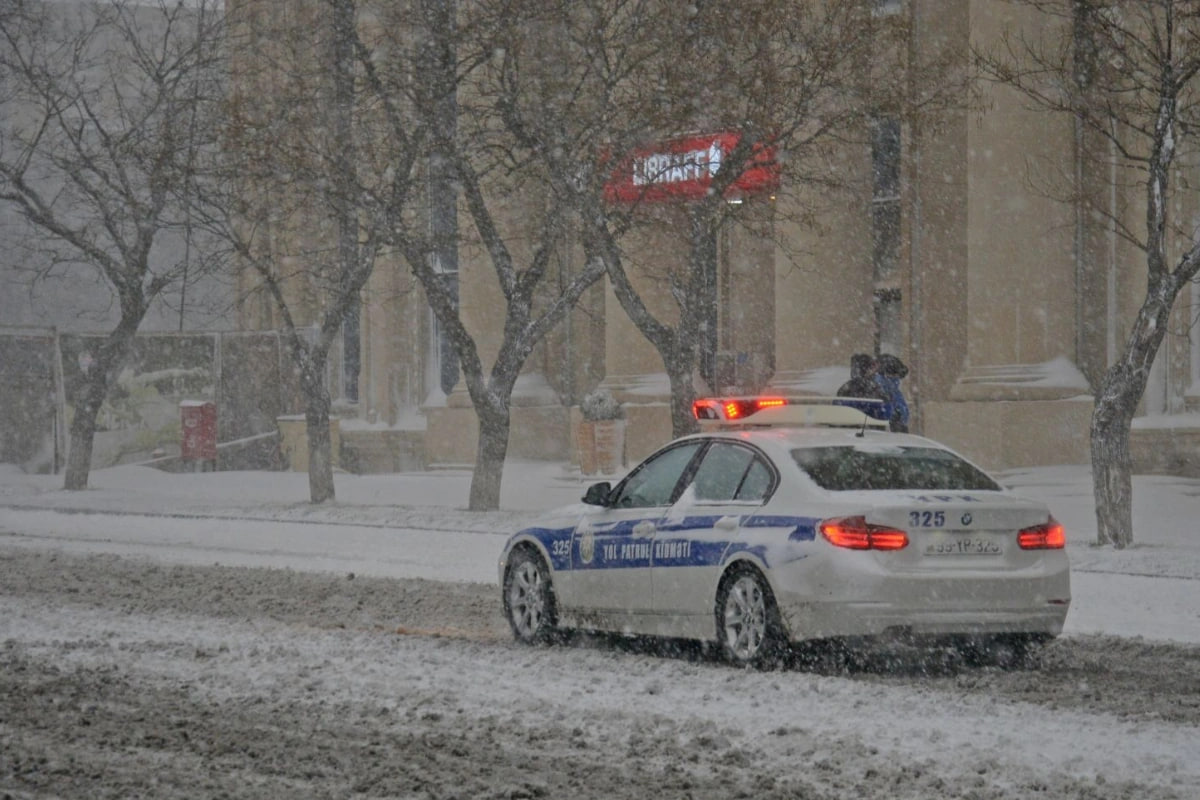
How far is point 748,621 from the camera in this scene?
391 inches

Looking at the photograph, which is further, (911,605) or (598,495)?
(598,495)

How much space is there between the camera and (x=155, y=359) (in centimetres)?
4031

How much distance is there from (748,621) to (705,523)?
69 cm

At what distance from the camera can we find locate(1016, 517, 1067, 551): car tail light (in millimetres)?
9914

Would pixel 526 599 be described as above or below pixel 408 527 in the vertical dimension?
above

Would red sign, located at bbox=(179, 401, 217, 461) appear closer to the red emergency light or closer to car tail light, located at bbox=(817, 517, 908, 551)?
the red emergency light

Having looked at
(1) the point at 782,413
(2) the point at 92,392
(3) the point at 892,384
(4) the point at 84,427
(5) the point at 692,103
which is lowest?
(4) the point at 84,427

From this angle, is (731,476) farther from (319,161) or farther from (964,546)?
(319,161)

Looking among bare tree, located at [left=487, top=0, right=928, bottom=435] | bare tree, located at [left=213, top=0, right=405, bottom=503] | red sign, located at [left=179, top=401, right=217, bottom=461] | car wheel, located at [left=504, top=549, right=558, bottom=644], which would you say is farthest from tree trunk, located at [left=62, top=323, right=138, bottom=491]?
car wheel, located at [left=504, top=549, right=558, bottom=644]

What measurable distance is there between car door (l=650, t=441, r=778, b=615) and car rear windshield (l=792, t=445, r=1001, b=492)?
0.93ft

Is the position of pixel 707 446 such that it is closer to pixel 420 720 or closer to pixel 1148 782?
pixel 420 720

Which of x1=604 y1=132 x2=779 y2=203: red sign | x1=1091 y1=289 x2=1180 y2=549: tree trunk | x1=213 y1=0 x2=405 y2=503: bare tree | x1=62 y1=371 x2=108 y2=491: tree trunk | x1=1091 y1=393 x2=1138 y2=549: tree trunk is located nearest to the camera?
x1=1091 y1=289 x2=1180 y2=549: tree trunk

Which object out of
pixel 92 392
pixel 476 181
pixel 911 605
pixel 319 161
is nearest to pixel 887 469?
pixel 911 605

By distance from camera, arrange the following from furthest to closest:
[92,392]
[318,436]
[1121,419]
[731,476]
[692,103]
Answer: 1. [92,392]
2. [318,436]
3. [692,103]
4. [1121,419]
5. [731,476]
